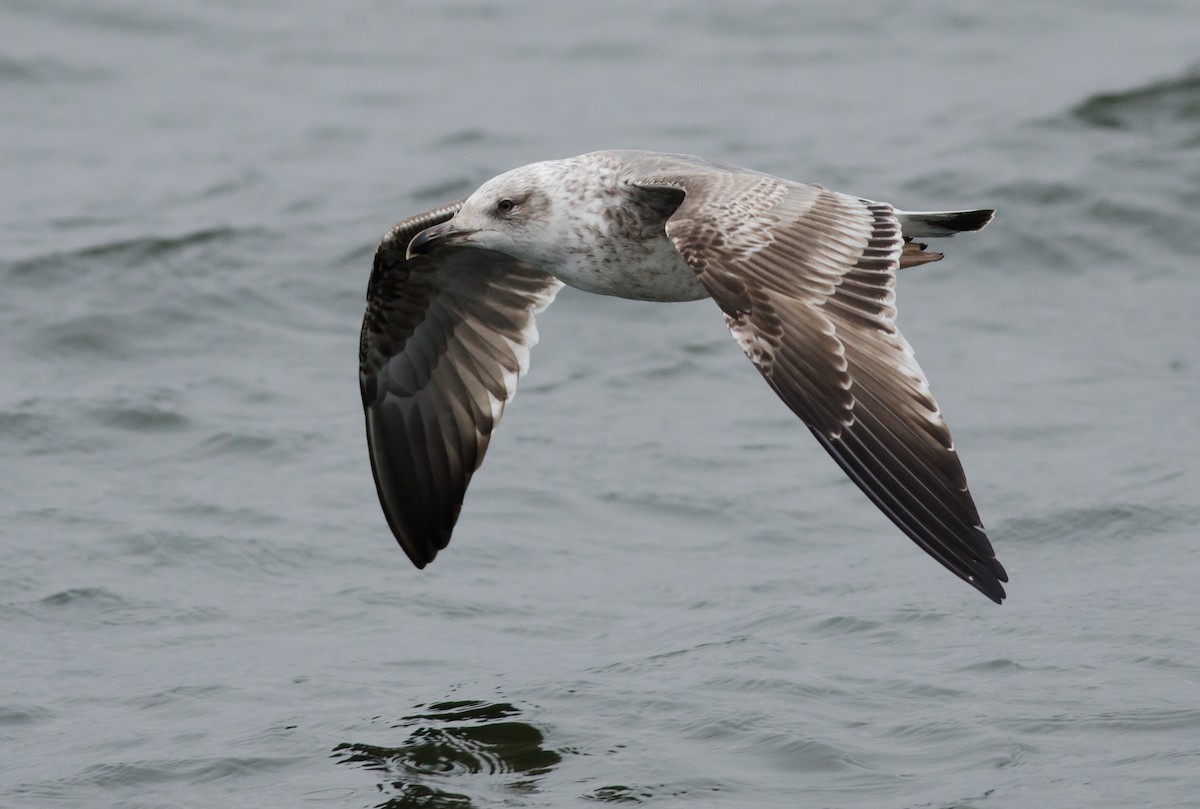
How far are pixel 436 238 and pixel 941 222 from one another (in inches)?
71.2

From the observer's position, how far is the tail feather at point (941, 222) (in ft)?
21.6

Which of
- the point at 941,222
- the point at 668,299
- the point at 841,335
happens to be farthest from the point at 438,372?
the point at 841,335

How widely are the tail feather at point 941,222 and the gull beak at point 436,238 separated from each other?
1.58m

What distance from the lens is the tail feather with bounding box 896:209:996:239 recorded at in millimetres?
6582

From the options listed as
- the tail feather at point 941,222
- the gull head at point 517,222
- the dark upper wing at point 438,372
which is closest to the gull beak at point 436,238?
the gull head at point 517,222

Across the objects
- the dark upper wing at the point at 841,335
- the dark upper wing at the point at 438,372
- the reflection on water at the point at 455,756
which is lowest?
the reflection on water at the point at 455,756

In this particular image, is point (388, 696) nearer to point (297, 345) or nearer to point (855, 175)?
point (297, 345)

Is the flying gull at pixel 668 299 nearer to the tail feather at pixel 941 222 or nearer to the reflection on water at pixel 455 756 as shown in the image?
the tail feather at pixel 941 222

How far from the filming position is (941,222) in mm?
6668

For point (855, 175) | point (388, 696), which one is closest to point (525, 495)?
point (388, 696)

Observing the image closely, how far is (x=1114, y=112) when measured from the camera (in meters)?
13.3

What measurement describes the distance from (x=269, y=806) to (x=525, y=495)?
9.56ft

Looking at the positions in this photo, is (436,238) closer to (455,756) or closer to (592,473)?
(455,756)

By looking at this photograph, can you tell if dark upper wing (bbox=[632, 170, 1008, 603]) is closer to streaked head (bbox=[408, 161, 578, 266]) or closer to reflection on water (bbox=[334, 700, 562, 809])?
streaked head (bbox=[408, 161, 578, 266])
